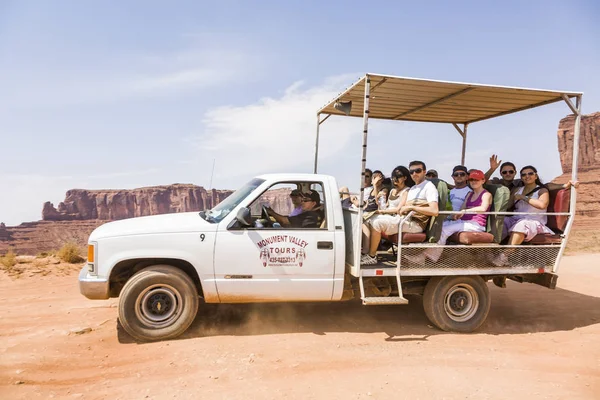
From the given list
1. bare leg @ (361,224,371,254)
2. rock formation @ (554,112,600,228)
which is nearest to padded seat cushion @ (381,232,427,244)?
bare leg @ (361,224,371,254)

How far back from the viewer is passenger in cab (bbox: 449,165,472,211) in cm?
626

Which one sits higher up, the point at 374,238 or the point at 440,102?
the point at 440,102

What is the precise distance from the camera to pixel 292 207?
5.92 meters

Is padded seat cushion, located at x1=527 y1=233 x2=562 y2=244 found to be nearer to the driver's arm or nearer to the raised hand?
the raised hand

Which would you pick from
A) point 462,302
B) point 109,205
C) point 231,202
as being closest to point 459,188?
point 462,302

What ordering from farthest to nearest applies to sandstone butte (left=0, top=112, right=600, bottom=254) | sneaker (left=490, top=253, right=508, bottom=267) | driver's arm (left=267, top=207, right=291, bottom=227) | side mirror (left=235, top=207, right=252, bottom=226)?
sandstone butte (left=0, top=112, right=600, bottom=254), sneaker (left=490, top=253, right=508, bottom=267), driver's arm (left=267, top=207, right=291, bottom=227), side mirror (left=235, top=207, right=252, bottom=226)

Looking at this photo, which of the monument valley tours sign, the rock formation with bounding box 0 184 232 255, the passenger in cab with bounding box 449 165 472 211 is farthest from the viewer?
the rock formation with bounding box 0 184 232 255

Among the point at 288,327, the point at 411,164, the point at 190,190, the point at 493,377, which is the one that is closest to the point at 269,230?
the point at 288,327

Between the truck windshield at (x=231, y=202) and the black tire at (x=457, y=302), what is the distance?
2.72m

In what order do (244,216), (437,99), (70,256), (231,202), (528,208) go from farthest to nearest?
(70,256) < (437,99) < (528,208) < (231,202) < (244,216)

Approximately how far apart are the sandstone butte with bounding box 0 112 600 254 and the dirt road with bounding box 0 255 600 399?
42.9 m

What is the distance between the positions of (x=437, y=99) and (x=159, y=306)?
531 cm

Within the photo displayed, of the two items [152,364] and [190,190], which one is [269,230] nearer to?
[152,364]

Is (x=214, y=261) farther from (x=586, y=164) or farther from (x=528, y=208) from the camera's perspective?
(x=586, y=164)
